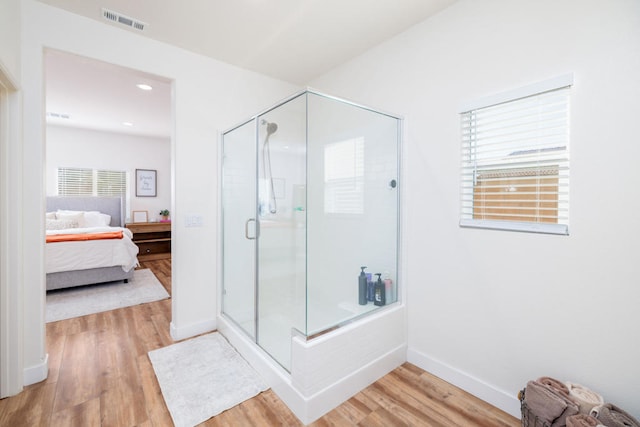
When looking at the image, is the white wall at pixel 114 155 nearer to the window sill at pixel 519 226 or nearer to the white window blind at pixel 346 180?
the white window blind at pixel 346 180

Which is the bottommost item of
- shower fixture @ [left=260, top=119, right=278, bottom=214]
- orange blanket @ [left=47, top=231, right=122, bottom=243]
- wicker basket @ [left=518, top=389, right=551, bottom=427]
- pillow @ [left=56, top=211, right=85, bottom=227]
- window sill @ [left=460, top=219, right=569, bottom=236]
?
wicker basket @ [left=518, top=389, right=551, bottom=427]

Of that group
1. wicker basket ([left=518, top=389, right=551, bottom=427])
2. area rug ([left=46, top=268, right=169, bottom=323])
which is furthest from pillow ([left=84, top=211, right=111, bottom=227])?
wicker basket ([left=518, top=389, right=551, bottom=427])

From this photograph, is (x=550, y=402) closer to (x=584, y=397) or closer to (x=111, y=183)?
(x=584, y=397)

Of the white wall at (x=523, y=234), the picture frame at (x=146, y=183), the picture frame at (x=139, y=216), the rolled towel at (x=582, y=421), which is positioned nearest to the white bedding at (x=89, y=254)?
the picture frame at (x=139, y=216)

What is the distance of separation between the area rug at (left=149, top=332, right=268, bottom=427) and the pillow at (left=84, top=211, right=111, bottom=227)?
13.2 feet

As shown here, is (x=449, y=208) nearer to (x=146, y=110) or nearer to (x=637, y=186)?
(x=637, y=186)

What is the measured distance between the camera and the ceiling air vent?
6.59ft

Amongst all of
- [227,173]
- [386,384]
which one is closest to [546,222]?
[386,384]

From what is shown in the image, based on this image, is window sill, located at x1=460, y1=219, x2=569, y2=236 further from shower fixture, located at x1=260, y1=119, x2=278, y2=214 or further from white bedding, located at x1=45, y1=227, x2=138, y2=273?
white bedding, located at x1=45, y1=227, x2=138, y2=273

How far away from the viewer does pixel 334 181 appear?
2.42m

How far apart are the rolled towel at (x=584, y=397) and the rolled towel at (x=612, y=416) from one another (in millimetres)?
24

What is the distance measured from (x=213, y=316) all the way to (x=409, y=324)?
179 cm

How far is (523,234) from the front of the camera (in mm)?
1585

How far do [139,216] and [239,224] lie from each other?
486 cm
